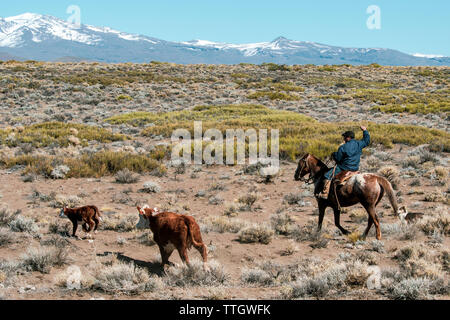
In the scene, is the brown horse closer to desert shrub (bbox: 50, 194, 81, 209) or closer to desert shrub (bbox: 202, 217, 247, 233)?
desert shrub (bbox: 202, 217, 247, 233)

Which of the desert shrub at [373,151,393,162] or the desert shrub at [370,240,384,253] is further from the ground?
the desert shrub at [373,151,393,162]

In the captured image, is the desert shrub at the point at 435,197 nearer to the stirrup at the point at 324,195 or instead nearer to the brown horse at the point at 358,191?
the brown horse at the point at 358,191

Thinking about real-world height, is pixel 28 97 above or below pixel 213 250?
above

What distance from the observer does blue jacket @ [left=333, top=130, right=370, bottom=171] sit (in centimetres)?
791

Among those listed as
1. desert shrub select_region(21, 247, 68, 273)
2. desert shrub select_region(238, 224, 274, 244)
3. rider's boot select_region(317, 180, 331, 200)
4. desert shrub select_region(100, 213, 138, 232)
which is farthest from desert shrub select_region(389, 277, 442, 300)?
desert shrub select_region(100, 213, 138, 232)

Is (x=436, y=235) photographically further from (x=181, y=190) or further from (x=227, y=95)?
(x=227, y=95)

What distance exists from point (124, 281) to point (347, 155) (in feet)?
17.3

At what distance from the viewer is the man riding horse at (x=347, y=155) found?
7.91 meters

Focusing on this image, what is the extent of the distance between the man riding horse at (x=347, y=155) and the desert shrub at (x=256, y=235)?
5.13ft

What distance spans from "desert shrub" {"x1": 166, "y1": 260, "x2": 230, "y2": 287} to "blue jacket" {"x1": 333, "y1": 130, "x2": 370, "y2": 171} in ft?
12.3

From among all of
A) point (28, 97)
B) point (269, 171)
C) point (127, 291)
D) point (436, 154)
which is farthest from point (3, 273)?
point (28, 97)

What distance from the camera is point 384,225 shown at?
342 inches
